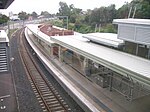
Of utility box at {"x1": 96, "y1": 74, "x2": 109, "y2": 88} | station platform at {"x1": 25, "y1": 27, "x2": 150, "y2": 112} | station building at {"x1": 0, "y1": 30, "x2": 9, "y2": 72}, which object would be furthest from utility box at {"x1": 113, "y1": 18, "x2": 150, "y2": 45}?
station building at {"x1": 0, "y1": 30, "x2": 9, "y2": 72}

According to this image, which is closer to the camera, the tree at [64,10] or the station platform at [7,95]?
the station platform at [7,95]

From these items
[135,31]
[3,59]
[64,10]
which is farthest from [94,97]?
[64,10]

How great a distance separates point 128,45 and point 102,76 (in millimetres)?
2568

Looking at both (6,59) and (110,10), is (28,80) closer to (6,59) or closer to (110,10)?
(6,59)

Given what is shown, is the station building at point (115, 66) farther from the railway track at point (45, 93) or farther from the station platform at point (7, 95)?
the station platform at point (7, 95)

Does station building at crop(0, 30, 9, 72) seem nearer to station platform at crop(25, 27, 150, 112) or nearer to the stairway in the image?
the stairway

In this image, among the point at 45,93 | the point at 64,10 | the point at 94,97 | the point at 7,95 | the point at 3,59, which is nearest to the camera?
the point at 3,59

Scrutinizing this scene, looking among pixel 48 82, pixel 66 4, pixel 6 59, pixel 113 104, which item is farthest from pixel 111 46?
pixel 66 4

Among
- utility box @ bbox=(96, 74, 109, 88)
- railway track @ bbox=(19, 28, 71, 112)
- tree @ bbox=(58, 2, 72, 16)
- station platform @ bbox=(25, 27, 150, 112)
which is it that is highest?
tree @ bbox=(58, 2, 72, 16)

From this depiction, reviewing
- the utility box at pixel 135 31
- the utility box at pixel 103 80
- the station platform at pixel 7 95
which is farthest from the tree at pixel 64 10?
the utility box at pixel 135 31

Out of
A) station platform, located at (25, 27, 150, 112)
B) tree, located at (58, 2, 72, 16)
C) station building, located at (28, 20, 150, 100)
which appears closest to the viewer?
station building, located at (28, 20, 150, 100)

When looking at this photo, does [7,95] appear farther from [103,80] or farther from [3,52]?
[103,80]

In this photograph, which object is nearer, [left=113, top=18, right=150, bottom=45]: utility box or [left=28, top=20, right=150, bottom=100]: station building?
[left=28, top=20, right=150, bottom=100]: station building

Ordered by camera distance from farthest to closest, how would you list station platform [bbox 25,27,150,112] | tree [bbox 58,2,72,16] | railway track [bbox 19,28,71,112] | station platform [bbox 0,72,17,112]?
tree [bbox 58,2,72,16] < railway track [bbox 19,28,71,112] < station platform [bbox 0,72,17,112] < station platform [bbox 25,27,150,112]
